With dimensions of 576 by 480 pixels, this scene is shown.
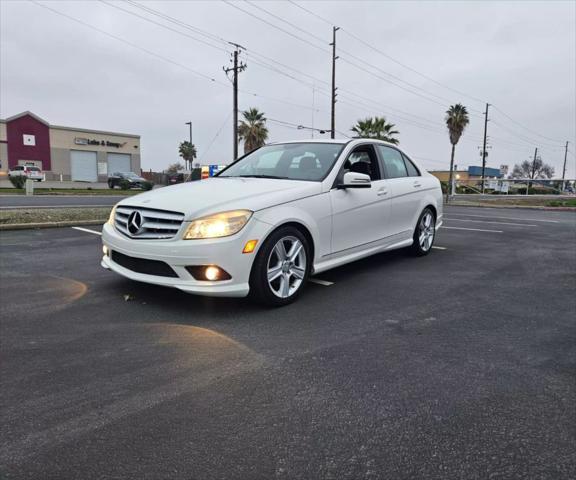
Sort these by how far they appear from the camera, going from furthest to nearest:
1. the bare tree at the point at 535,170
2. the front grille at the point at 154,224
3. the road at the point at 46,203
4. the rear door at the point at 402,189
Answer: the bare tree at the point at 535,170, the road at the point at 46,203, the rear door at the point at 402,189, the front grille at the point at 154,224

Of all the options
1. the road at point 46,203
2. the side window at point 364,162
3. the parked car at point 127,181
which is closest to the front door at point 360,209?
the side window at point 364,162

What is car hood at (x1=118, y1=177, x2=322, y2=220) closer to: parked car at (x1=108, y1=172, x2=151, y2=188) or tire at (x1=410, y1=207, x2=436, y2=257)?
tire at (x1=410, y1=207, x2=436, y2=257)

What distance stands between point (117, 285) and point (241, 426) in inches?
117

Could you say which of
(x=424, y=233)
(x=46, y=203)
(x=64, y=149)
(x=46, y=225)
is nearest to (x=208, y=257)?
(x=424, y=233)

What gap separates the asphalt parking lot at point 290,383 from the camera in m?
1.92

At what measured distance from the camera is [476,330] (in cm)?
351

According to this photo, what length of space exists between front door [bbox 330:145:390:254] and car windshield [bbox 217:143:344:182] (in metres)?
0.22

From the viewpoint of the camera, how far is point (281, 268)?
13.1ft

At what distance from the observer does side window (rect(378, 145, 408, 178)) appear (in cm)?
568

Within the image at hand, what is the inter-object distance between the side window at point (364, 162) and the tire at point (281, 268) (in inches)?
55.3

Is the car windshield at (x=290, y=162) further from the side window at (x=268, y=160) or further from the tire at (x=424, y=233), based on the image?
the tire at (x=424, y=233)

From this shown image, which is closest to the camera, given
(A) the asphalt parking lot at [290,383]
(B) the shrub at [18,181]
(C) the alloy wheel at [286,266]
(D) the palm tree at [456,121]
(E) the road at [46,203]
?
(A) the asphalt parking lot at [290,383]

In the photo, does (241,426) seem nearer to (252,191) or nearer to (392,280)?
(252,191)

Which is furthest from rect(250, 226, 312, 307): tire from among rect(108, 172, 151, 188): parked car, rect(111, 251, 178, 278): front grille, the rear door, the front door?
rect(108, 172, 151, 188): parked car
